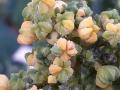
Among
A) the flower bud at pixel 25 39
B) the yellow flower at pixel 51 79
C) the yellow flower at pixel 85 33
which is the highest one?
the yellow flower at pixel 85 33

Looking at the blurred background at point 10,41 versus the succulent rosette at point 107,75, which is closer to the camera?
the succulent rosette at point 107,75

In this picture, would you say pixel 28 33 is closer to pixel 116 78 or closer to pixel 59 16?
pixel 59 16

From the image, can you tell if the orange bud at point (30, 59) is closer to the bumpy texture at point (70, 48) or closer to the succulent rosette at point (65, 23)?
the bumpy texture at point (70, 48)

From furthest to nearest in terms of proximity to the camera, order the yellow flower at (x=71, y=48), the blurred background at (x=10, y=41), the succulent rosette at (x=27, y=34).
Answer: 1. the blurred background at (x=10, y=41)
2. the succulent rosette at (x=27, y=34)
3. the yellow flower at (x=71, y=48)

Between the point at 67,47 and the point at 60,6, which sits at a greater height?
the point at 60,6

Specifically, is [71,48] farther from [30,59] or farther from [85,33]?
[30,59]

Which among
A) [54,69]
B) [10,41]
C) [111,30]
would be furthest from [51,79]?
[10,41]

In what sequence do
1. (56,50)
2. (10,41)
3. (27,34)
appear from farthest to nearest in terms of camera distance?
(10,41), (27,34), (56,50)

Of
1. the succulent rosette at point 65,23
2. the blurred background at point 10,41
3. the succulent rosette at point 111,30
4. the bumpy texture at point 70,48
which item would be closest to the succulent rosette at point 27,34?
the bumpy texture at point 70,48

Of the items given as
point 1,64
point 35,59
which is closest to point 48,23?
point 35,59
